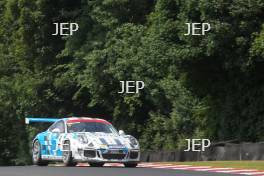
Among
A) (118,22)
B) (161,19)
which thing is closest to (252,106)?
(161,19)

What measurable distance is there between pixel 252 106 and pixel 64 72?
617 inches

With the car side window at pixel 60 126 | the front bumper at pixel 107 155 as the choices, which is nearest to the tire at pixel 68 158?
the front bumper at pixel 107 155

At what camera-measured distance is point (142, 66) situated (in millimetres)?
39625

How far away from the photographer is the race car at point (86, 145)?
20266 mm

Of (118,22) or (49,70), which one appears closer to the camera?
(118,22)

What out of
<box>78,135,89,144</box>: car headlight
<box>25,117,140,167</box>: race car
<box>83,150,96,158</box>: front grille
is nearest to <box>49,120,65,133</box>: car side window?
<box>25,117,140,167</box>: race car

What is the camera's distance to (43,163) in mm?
23219

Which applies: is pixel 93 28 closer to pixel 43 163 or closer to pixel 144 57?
pixel 144 57

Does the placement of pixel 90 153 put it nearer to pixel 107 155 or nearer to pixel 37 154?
pixel 107 155

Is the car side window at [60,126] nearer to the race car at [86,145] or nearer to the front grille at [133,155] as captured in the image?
the race car at [86,145]

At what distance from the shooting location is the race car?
2027cm

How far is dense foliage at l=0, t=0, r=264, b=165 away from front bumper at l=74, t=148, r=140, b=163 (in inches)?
443

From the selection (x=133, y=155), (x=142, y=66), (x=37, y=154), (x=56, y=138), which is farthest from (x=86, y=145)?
(x=142, y=66)

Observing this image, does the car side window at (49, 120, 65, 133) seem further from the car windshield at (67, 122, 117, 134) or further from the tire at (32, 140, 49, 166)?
the tire at (32, 140, 49, 166)
